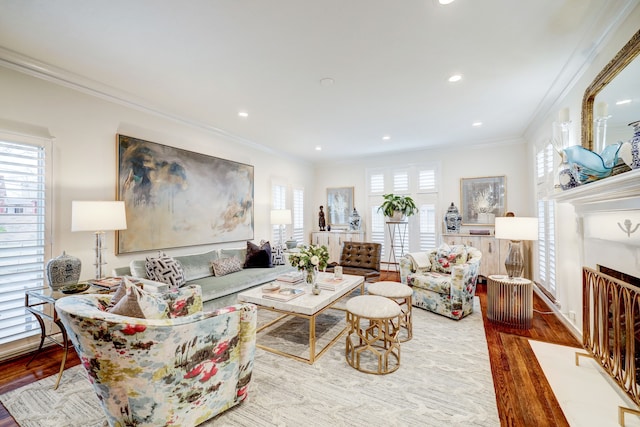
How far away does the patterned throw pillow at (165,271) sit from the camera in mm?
3156

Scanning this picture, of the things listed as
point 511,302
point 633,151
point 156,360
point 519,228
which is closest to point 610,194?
point 633,151

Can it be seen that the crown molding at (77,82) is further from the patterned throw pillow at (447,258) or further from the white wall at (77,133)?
the patterned throw pillow at (447,258)

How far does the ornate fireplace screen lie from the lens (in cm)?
171

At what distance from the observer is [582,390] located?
6.74 feet

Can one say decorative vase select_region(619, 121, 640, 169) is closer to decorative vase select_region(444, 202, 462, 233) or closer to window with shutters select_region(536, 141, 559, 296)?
window with shutters select_region(536, 141, 559, 296)

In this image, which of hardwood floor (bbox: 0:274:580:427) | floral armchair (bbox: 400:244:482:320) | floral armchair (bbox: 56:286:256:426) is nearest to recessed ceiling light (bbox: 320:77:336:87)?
floral armchair (bbox: 56:286:256:426)

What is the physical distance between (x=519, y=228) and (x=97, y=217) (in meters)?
4.62

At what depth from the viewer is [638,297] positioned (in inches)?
64.6

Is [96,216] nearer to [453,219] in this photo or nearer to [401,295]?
[401,295]

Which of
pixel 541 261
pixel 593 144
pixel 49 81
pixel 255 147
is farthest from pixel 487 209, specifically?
pixel 49 81

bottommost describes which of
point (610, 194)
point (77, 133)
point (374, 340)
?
point (374, 340)

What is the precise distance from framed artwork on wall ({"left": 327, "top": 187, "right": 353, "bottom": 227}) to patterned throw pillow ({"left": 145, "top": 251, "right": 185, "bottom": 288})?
4376 millimetres

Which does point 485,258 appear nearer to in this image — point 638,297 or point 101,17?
point 638,297

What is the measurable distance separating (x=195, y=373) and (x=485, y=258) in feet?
17.2
